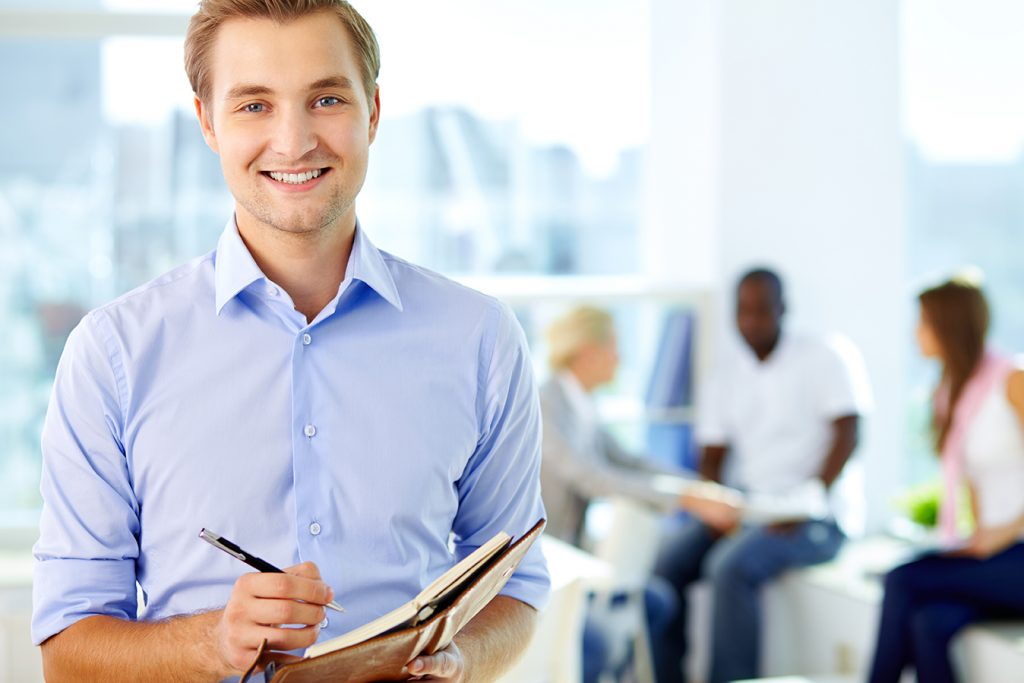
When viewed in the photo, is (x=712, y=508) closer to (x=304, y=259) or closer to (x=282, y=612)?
(x=304, y=259)

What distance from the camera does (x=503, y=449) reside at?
4.73ft

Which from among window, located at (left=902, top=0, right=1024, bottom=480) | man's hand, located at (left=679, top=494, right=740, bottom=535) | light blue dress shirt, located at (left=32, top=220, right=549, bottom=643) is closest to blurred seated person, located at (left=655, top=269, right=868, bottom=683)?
man's hand, located at (left=679, top=494, right=740, bottom=535)

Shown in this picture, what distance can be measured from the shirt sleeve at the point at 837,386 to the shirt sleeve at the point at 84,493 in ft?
11.3

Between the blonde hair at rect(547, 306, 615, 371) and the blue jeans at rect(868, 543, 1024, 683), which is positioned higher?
the blonde hair at rect(547, 306, 615, 371)

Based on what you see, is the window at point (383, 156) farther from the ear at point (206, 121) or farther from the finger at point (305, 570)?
the finger at point (305, 570)

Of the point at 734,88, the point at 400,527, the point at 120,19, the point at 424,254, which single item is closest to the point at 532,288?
the point at 424,254

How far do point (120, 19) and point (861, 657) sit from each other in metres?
3.29

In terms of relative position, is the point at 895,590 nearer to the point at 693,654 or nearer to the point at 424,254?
the point at 693,654

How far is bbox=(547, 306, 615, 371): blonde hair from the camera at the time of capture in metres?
4.00

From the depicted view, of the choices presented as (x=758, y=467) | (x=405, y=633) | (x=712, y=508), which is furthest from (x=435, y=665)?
(x=758, y=467)

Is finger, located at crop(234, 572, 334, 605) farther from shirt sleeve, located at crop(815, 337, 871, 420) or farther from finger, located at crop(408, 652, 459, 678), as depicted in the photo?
shirt sleeve, located at crop(815, 337, 871, 420)

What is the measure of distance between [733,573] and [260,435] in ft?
10.00

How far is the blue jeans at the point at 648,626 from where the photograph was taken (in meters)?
3.44

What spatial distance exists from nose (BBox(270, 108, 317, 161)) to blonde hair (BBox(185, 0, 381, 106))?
0.33 ft
